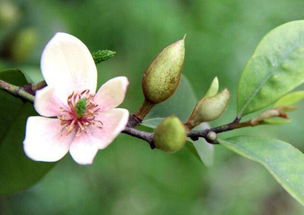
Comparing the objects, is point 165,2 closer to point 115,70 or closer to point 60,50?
point 115,70

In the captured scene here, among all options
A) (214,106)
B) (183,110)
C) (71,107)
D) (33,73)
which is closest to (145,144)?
(33,73)

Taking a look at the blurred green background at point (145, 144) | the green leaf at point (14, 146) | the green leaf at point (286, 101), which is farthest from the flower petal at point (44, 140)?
the blurred green background at point (145, 144)

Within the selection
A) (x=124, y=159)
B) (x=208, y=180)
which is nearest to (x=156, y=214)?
(x=124, y=159)

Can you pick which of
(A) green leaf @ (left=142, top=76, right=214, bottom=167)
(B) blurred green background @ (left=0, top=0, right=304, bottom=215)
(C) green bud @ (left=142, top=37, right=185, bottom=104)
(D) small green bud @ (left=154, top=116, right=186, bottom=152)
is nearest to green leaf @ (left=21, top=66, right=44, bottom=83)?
(B) blurred green background @ (left=0, top=0, right=304, bottom=215)

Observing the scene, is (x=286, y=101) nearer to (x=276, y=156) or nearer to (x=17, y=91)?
(x=276, y=156)

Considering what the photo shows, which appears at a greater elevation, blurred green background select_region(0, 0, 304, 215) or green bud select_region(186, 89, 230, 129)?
green bud select_region(186, 89, 230, 129)

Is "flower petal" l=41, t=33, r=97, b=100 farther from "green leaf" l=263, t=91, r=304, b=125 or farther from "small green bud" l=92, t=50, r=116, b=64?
"green leaf" l=263, t=91, r=304, b=125

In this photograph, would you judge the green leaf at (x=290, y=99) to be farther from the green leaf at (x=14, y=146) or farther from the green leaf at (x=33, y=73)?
the green leaf at (x=33, y=73)

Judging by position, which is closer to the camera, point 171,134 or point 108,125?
Result: point 171,134
